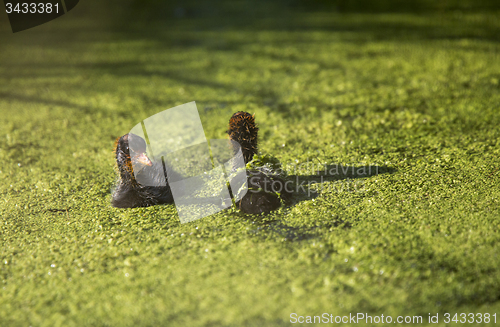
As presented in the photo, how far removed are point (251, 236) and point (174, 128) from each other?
108cm

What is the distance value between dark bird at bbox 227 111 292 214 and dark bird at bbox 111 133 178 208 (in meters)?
0.33

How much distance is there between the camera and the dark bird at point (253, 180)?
1.42m

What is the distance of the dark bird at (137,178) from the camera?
139 centimetres

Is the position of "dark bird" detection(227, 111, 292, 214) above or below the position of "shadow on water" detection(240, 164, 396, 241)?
above

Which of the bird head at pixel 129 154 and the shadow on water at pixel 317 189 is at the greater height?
the bird head at pixel 129 154

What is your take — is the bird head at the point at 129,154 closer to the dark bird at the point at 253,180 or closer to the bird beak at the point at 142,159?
the bird beak at the point at 142,159

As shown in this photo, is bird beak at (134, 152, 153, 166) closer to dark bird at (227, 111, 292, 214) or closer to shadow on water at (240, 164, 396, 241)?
dark bird at (227, 111, 292, 214)

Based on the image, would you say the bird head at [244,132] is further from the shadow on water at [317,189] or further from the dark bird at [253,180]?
the shadow on water at [317,189]

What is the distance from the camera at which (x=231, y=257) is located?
4.02 feet

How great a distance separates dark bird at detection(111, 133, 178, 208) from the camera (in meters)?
1.39

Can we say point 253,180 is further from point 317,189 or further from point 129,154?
point 129,154

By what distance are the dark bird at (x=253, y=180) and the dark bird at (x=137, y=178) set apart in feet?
1.07

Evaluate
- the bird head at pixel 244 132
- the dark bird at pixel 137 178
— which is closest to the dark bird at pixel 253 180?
the bird head at pixel 244 132

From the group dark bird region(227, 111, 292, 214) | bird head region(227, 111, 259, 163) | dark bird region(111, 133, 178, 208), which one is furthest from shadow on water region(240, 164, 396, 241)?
dark bird region(111, 133, 178, 208)
